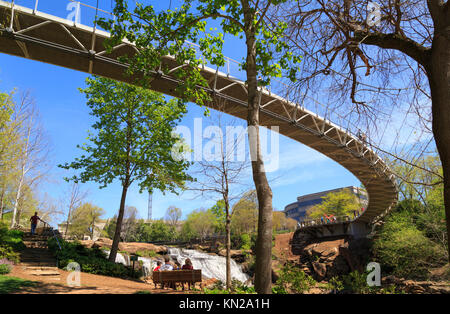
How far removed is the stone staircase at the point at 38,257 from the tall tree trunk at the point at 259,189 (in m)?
10.5

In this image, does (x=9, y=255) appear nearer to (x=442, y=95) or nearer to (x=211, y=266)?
(x=442, y=95)

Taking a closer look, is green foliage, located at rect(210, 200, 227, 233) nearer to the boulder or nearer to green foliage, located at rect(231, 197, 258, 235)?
green foliage, located at rect(231, 197, 258, 235)

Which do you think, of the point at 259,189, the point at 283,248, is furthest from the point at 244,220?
the point at 259,189

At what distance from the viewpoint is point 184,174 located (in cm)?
1850

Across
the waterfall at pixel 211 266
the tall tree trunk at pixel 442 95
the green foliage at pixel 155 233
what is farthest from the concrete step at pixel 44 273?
the green foliage at pixel 155 233

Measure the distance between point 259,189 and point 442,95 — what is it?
11.2ft

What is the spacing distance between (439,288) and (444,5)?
2152cm

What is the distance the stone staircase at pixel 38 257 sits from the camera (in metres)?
12.1

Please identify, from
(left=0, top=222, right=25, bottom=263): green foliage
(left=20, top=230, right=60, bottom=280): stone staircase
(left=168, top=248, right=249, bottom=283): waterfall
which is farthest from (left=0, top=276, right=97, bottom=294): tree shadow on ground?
(left=168, top=248, right=249, bottom=283): waterfall

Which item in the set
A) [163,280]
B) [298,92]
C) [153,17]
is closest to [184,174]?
[163,280]

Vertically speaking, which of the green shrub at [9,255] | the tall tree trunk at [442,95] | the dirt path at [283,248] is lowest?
the dirt path at [283,248]

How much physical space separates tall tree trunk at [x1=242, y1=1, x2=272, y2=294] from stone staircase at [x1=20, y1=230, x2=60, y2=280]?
34.5 feet

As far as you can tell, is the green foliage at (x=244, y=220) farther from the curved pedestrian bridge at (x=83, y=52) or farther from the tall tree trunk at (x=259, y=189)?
the tall tree trunk at (x=259, y=189)
